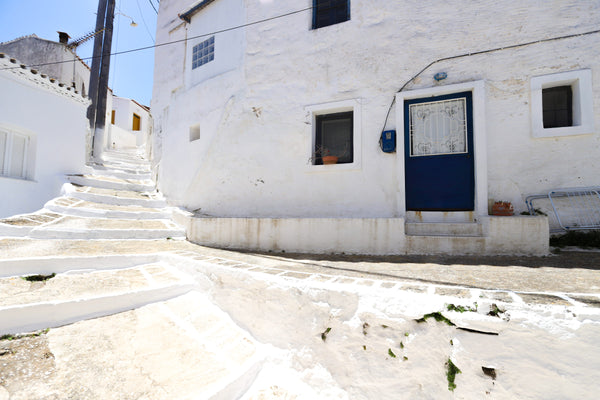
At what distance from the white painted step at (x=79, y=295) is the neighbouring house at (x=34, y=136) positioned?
225 inches

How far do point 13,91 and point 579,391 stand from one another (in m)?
10.2

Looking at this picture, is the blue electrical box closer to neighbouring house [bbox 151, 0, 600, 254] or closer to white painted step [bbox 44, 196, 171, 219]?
neighbouring house [bbox 151, 0, 600, 254]

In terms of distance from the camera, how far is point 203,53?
7.97 metres

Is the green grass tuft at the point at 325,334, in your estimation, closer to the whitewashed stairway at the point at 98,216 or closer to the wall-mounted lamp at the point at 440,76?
the whitewashed stairway at the point at 98,216

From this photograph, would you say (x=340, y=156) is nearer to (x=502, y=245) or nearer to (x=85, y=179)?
(x=502, y=245)

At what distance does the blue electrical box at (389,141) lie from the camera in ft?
17.0

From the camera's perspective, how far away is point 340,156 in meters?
6.34

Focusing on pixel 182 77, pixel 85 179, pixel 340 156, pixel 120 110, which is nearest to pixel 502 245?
pixel 340 156

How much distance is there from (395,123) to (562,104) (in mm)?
2854

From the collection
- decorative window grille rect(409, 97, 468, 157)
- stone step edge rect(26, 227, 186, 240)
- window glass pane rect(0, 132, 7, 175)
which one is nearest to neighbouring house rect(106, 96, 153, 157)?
window glass pane rect(0, 132, 7, 175)

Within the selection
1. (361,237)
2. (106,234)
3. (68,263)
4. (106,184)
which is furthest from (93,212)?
(361,237)

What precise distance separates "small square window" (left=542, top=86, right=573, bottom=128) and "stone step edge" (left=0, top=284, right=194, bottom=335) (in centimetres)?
670

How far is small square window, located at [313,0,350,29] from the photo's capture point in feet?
19.9

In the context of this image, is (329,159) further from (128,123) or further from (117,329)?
(128,123)
